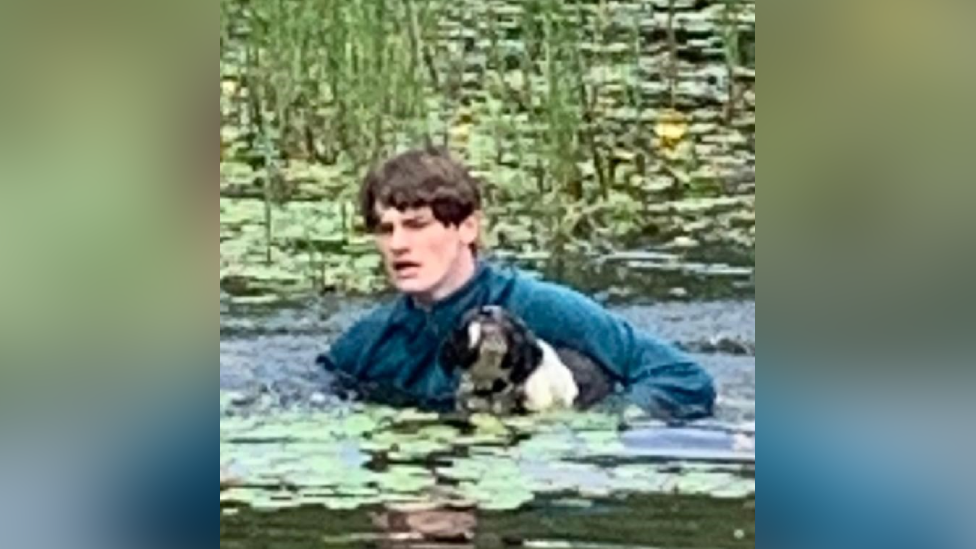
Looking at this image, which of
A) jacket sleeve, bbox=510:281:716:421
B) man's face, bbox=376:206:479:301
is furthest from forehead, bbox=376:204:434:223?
jacket sleeve, bbox=510:281:716:421

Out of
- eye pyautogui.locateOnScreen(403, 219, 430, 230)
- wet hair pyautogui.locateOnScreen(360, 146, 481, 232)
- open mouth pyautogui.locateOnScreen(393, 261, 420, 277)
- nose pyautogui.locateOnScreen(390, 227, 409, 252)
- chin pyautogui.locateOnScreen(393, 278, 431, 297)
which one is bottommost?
chin pyautogui.locateOnScreen(393, 278, 431, 297)

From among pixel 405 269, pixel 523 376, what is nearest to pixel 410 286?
pixel 405 269

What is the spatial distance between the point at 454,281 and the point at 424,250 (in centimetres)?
4

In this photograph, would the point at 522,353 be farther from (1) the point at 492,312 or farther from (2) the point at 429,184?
(2) the point at 429,184

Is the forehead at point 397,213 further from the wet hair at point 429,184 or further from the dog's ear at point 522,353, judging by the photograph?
the dog's ear at point 522,353

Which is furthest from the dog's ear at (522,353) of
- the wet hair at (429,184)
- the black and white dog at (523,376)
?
the wet hair at (429,184)

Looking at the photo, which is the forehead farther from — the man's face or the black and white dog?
the black and white dog

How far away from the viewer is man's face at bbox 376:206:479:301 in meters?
1.63

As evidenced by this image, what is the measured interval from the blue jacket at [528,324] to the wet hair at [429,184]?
0.17ft

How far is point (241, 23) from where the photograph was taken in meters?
1.62

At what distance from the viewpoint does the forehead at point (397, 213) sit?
163cm
